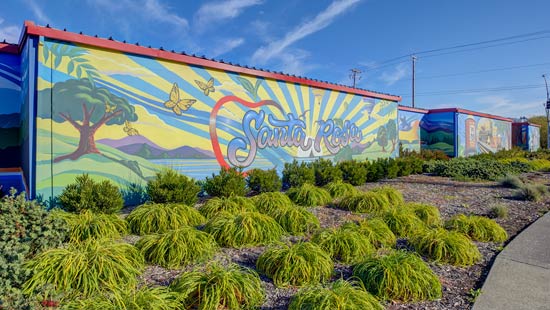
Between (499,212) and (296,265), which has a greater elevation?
(499,212)

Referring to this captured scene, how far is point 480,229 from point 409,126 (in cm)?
1554

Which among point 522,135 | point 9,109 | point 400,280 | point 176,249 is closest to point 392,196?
point 400,280

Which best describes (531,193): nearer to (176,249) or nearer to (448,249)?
(448,249)

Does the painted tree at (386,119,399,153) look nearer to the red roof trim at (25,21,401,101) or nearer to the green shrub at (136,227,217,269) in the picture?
the red roof trim at (25,21,401,101)

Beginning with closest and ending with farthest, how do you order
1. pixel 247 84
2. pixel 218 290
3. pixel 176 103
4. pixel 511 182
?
pixel 218 290, pixel 176 103, pixel 247 84, pixel 511 182

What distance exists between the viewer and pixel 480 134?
77.5 feet

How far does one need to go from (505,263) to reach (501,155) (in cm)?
1972

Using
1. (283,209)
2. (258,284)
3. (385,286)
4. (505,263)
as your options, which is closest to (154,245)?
(258,284)

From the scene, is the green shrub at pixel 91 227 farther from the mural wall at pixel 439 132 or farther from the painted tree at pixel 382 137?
the mural wall at pixel 439 132

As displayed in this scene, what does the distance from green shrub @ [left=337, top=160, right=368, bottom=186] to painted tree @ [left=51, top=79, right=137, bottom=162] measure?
663cm

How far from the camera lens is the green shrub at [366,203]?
21.6ft

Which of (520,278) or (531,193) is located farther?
(531,193)

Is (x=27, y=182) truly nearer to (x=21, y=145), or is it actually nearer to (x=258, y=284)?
(x=21, y=145)

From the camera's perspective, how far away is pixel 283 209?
18.5 feet
